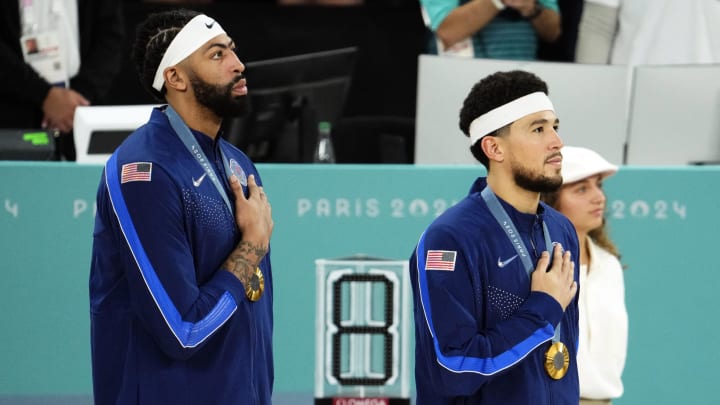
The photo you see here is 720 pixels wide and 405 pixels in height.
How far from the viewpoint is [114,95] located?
26.7 ft

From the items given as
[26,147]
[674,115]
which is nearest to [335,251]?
[26,147]

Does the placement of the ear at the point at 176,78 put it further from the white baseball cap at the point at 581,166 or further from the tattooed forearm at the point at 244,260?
the white baseball cap at the point at 581,166

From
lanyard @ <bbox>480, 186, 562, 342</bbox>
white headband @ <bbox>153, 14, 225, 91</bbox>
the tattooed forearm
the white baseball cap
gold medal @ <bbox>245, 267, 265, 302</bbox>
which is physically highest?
Result: white headband @ <bbox>153, 14, 225, 91</bbox>

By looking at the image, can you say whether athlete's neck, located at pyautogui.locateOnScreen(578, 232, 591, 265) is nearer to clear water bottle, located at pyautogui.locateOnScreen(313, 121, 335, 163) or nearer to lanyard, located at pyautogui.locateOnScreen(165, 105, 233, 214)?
lanyard, located at pyautogui.locateOnScreen(165, 105, 233, 214)

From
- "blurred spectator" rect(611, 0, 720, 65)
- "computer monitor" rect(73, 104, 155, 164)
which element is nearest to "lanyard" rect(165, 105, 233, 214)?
"computer monitor" rect(73, 104, 155, 164)

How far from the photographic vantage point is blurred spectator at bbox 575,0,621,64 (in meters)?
6.69

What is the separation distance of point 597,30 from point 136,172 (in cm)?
391

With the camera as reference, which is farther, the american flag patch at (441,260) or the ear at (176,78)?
the ear at (176,78)

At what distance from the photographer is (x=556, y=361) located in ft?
11.2

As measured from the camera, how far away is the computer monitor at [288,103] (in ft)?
18.9

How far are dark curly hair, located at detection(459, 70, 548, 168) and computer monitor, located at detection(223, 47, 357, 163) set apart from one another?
2226 mm

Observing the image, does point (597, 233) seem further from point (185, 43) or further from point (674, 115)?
point (185, 43)

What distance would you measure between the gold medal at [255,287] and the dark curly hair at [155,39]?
0.60 m

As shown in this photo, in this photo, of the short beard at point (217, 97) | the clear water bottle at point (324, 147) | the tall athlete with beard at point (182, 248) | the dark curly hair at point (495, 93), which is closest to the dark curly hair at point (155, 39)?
the tall athlete with beard at point (182, 248)
